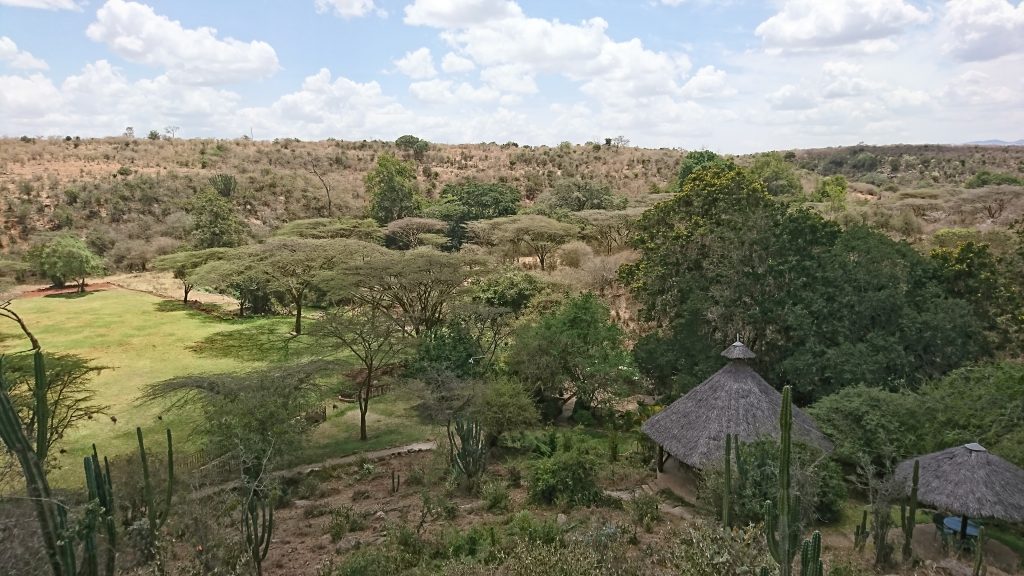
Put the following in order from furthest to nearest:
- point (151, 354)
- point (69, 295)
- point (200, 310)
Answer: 1. point (69, 295)
2. point (200, 310)
3. point (151, 354)

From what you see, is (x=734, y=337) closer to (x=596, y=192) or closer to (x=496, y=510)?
(x=496, y=510)

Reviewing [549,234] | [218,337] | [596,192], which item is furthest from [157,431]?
[596,192]

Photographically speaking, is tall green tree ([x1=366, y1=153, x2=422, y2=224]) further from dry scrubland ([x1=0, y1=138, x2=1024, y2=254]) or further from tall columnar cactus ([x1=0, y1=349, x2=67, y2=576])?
tall columnar cactus ([x1=0, y1=349, x2=67, y2=576])

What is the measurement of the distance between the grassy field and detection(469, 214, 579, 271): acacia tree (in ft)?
42.9

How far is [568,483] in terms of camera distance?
13375 mm

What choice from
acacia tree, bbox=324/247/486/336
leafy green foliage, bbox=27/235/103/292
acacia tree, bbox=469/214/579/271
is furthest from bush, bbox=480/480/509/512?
leafy green foliage, bbox=27/235/103/292

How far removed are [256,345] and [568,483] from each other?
1775 centimetres

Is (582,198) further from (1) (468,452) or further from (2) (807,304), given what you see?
(1) (468,452)

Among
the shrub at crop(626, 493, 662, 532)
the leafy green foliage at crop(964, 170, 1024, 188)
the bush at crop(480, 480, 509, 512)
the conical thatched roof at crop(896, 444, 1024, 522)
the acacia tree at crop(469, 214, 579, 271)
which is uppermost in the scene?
the leafy green foliage at crop(964, 170, 1024, 188)

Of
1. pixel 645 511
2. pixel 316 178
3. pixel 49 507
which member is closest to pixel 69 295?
pixel 316 178

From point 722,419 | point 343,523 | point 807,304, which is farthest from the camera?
point 807,304

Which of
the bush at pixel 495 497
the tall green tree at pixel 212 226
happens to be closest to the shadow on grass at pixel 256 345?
the bush at pixel 495 497

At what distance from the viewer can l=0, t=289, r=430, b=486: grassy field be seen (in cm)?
1703

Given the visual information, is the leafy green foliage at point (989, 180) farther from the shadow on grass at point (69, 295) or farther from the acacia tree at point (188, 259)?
the shadow on grass at point (69, 295)
